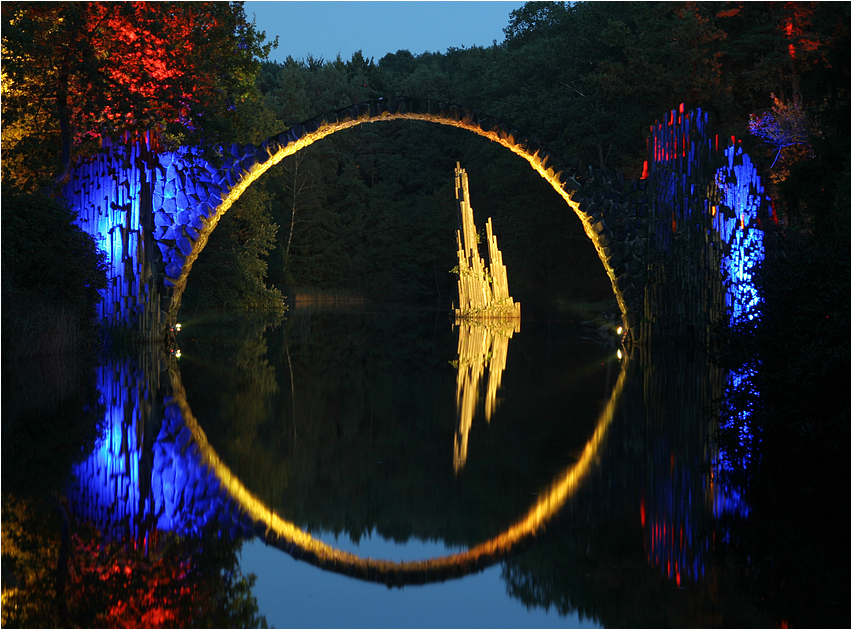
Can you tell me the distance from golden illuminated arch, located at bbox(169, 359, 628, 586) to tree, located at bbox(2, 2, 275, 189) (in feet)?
37.1

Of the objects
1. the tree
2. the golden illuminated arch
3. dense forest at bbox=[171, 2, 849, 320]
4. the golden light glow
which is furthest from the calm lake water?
the tree

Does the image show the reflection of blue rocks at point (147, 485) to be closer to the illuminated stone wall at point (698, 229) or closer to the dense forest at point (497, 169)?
the dense forest at point (497, 169)

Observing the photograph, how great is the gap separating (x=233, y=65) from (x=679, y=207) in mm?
10561

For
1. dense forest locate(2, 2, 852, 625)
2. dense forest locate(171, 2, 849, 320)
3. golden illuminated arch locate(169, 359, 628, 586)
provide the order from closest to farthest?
1. golden illuminated arch locate(169, 359, 628, 586)
2. dense forest locate(2, 2, 852, 625)
3. dense forest locate(171, 2, 849, 320)

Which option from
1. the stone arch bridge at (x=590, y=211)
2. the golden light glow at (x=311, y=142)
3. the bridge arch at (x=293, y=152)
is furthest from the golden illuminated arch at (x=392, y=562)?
the golden light glow at (x=311, y=142)

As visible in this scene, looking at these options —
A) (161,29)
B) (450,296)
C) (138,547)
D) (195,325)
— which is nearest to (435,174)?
(450,296)

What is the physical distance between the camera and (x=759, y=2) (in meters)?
27.2

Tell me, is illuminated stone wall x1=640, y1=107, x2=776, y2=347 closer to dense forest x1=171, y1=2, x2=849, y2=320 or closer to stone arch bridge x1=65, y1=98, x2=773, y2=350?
stone arch bridge x1=65, y1=98, x2=773, y2=350

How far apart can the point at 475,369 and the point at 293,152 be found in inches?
223

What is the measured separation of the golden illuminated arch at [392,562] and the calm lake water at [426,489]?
0.02 m

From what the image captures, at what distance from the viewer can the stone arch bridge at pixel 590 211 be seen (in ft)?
48.5

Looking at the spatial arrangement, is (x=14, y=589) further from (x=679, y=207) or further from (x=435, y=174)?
(x=435, y=174)

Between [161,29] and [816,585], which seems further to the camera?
[161,29]

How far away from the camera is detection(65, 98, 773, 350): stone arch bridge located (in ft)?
48.5
